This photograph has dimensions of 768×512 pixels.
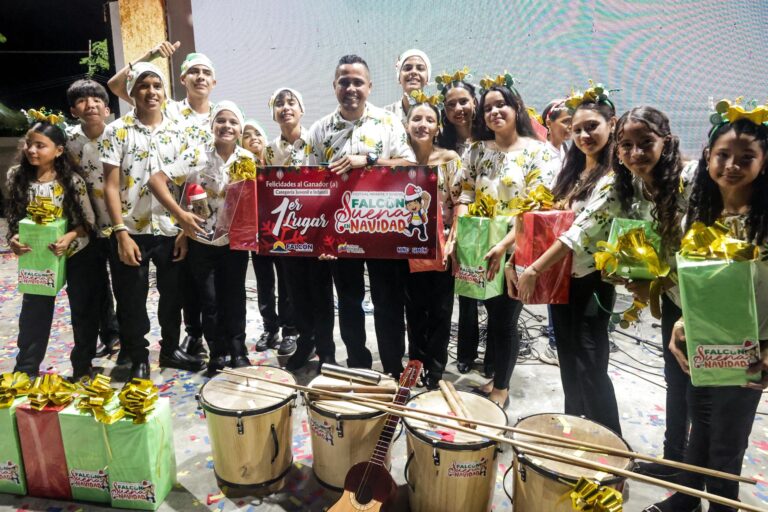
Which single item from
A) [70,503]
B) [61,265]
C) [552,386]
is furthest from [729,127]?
[61,265]

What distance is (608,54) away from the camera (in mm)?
5133

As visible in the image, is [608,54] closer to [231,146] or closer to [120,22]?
Answer: [231,146]

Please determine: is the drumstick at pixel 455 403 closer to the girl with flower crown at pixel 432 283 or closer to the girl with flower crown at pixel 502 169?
the girl with flower crown at pixel 502 169

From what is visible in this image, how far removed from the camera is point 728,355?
1589 millimetres

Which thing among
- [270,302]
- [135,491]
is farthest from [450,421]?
[270,302]

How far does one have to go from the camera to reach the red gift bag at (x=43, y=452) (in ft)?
7.30

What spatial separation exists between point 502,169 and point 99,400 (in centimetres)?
231

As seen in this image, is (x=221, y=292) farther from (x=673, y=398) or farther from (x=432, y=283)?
(x=673, y=398)

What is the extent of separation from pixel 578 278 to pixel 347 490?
4.53ft

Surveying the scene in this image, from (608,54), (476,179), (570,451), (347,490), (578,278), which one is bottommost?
(347,490)

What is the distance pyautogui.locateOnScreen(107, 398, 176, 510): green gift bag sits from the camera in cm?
214

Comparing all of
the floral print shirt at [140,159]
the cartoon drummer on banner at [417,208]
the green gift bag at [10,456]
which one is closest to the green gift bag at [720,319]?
the cartoon drummer on banner at [417,208]

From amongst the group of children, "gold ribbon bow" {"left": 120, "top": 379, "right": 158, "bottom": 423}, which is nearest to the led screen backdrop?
the group of children

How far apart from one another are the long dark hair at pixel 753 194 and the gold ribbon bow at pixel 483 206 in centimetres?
116
